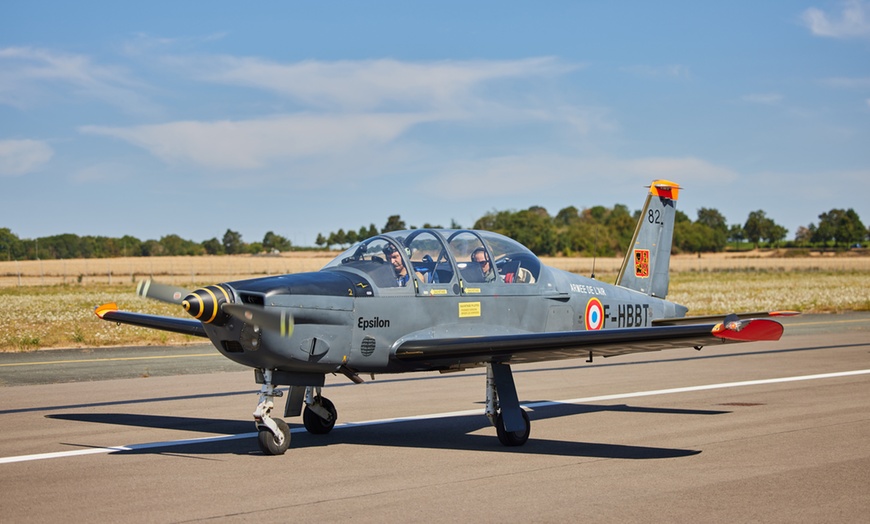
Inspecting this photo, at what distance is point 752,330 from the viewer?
323 inches

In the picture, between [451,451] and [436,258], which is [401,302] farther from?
[451,451]

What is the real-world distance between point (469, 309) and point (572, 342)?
1.67 metres

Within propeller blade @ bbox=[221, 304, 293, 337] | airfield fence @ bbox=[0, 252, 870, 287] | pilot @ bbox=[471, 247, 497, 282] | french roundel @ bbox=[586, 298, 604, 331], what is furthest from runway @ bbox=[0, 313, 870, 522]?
airfield fence @ bbox=[0, 252, 870, 287]

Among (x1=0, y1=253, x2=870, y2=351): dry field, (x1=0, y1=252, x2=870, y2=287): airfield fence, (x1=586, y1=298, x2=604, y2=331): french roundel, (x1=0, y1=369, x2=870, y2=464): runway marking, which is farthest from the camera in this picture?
(x1=0, y1=252, x2=870, y2=287): airfield fence

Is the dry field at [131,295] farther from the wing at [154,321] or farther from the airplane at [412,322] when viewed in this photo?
the airplane at [412,322]

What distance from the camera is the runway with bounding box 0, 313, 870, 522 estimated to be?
7.18 meters

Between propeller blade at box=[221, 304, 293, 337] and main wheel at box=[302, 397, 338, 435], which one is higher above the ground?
propeller blade at box=[221, 304, 293, 337]

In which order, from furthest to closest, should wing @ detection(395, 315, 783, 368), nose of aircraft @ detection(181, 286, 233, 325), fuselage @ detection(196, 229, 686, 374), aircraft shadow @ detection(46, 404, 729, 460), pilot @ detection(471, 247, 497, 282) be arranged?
pilot @ detection(471, 247, 497, 282), aircraft shadow @ detection(46, 404, 729, 460), fuselage @ detection(196, 229, 686, 374), nose of aircraft @ detection(181, 286, 233, 325), wing @ detection(395, 315, 783, 368)

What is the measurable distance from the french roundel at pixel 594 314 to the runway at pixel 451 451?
4.02 ft

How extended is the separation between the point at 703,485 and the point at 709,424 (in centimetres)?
355

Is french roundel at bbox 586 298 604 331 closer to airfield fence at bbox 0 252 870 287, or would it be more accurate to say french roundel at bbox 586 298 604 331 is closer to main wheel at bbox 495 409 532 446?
main wheel at bbox 495 409 532 446

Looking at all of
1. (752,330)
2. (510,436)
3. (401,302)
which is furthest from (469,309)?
(752,330)

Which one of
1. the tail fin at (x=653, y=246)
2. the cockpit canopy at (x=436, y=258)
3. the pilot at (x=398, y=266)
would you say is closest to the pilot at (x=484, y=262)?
the cockpit canopy at (x=436, y=258)

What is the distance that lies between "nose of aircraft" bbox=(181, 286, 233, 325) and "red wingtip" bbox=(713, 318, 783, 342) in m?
4.75
